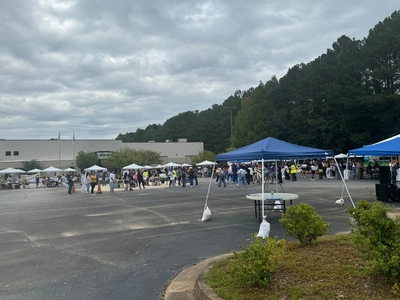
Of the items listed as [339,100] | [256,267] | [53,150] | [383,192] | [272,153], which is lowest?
[383,192]

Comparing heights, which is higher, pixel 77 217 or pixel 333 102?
pixel 333 102

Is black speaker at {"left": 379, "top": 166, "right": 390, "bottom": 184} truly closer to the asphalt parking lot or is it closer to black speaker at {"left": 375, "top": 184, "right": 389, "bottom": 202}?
black speaker at {"left": 375, "top": 184, "right": 389, "bottom": 202}

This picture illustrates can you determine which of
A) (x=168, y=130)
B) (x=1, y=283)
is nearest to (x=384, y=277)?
(x=1, y=283)

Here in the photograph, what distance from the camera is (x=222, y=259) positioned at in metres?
6.46

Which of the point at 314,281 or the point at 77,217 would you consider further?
the point at 77,217

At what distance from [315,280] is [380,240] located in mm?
954

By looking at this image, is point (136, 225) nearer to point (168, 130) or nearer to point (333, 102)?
point (333, 102)

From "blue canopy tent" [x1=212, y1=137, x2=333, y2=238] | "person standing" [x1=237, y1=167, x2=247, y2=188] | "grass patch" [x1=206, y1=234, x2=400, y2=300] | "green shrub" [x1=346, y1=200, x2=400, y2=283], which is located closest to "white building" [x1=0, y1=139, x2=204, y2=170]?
"person standing" [x1=237, y1=167, x2=247, y2=188]

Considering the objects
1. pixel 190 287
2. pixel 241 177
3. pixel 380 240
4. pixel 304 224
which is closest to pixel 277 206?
pixel 304 224

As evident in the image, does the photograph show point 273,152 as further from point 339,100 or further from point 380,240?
point 339,100

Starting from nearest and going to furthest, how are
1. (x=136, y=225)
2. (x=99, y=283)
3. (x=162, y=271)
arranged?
(x=99, y=283) < (x=162, y=271) < (x=136, y=225)

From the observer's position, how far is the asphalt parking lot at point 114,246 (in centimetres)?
566

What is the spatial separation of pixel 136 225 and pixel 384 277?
7979 millimetres

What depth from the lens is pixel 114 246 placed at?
8.39m
